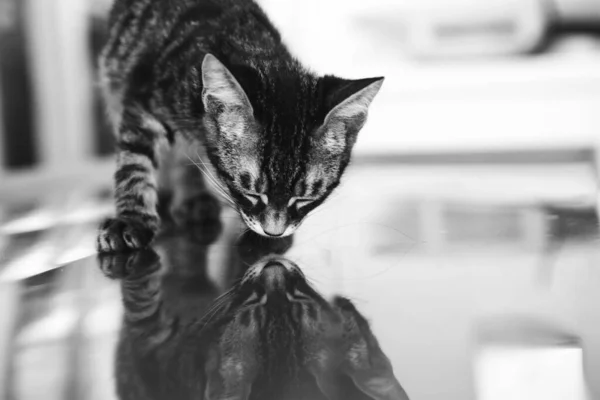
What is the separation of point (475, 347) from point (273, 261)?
506mm

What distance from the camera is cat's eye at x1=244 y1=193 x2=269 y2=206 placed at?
120 centimetres

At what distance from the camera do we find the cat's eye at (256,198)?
3.95ft

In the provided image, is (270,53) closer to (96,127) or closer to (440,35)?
(96,127)

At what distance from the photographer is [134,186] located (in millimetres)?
1380

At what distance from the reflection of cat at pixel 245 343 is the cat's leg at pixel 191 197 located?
49 cm

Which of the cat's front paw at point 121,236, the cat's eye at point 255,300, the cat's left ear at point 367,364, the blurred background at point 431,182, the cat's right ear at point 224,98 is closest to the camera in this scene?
the cat's left ear at point 367,364

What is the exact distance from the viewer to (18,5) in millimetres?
2430

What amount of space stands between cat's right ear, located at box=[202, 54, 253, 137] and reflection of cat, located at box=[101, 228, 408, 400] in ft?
0.88

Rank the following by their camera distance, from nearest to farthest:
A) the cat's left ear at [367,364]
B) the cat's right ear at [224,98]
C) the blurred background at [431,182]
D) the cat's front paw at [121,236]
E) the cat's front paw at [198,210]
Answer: the cat's left ear at [367,364] → the blurred background at [431,182] → the cat's right ear at [224,98] → the cat's front paw at [121,236] → the cat's front paw at [198,210]

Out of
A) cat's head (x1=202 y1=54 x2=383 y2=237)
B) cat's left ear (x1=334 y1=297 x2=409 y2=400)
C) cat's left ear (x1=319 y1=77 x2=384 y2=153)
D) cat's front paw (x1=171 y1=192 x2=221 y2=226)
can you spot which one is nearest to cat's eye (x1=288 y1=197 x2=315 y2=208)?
cat's head (x1=202 y1=54 x2=383 y2=237)

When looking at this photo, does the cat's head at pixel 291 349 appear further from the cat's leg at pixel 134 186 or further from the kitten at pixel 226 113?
the cat's leg at pixel 134 186

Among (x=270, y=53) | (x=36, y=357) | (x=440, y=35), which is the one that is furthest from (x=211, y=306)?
(x=440, y=35)

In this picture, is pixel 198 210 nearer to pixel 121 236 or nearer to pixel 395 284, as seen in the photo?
pixel 121 236

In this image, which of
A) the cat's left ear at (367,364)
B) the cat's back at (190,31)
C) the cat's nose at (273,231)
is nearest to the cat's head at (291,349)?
the cat's left ear at (367,364)
